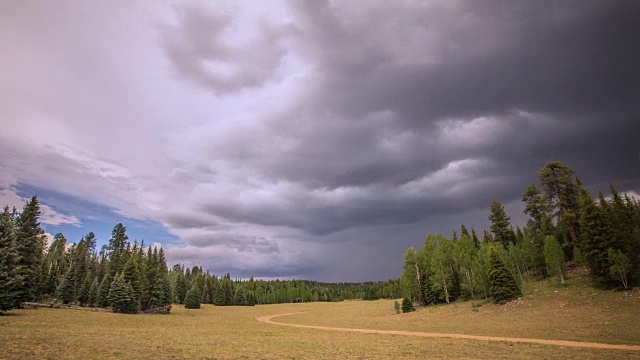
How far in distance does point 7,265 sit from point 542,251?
8133cm

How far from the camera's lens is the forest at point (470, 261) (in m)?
42.5

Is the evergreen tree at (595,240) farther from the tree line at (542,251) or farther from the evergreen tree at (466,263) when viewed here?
the evergreen tree at (466,263)

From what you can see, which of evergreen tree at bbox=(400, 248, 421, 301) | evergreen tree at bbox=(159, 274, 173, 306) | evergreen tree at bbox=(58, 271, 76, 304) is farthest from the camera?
evergreen tree at bbox=(159, 274, 173, 306)

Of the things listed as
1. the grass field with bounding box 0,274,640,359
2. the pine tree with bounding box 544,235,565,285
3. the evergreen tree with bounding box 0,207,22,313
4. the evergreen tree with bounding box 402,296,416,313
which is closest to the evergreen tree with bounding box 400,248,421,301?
the evergreen tree with bounding box 402,296,416,313

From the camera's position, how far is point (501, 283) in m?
51.4

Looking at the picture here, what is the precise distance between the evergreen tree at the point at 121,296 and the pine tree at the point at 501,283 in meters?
66.2

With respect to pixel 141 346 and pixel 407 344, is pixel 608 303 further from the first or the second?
pixel 141 346

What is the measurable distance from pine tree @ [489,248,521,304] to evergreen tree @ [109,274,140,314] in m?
66.2

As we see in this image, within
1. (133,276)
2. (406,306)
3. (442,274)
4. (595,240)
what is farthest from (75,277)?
(595,240)

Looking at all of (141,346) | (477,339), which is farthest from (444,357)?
(141,346)

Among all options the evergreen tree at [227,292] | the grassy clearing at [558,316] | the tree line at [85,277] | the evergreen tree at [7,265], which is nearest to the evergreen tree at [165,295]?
the tree line at [85,277]

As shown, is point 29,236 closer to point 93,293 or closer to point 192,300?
point 93,293

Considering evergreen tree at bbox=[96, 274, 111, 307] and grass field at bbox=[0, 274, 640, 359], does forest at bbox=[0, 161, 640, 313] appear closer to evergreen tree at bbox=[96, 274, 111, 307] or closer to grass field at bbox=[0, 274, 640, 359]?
evergreen tree at bbox=[96, 274, 111, 307]

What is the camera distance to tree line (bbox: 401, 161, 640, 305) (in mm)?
44156
